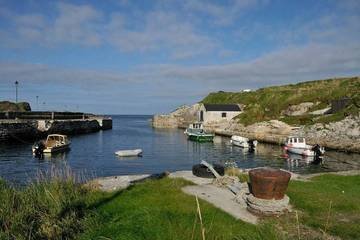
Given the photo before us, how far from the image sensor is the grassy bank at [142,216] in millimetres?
10219

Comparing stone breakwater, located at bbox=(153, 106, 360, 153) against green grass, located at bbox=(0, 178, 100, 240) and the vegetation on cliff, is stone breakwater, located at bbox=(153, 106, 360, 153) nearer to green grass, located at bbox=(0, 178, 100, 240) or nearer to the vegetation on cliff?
green grass, located at bbox=(0, 178, 100, 240)

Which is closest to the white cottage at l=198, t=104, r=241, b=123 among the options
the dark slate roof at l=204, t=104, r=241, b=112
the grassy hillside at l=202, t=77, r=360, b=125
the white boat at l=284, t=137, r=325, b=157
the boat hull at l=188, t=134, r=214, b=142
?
the dark slate roof at l=204, t=104, r=241, b=112

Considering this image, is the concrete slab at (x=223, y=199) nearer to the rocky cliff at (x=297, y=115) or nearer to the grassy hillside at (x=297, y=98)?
the rocky cliff at (x=297, y=115)

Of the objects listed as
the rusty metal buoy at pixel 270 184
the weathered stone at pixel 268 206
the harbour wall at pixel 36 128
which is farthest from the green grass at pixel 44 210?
the harbour wall at pixel 36 128

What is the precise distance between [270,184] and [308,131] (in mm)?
58508

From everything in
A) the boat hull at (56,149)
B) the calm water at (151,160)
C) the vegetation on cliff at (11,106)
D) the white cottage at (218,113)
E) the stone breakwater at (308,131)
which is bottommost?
the calm water at (151,160)

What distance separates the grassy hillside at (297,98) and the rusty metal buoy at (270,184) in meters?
57.8

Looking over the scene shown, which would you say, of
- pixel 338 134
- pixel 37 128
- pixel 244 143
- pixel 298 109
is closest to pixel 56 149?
pixel 37 128

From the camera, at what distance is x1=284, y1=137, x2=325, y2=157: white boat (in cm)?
5324

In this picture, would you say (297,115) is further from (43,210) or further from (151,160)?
(43,210)

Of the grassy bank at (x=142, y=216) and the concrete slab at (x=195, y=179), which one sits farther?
the concrete slab at (x=195, y=179)

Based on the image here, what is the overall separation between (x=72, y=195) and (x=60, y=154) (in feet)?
138

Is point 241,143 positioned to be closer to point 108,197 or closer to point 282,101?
point 282,101

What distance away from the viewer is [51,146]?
54.8 m
